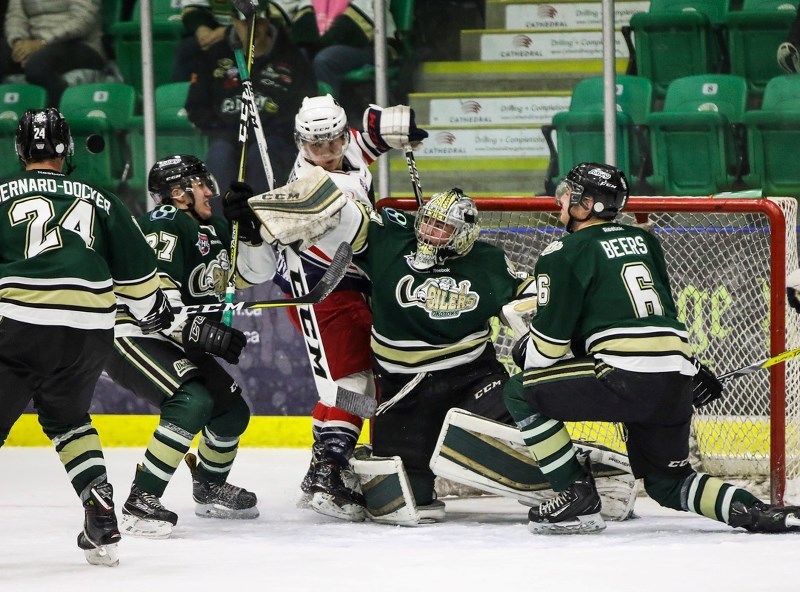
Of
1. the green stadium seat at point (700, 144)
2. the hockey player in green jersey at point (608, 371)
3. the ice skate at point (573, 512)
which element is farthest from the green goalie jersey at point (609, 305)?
the green stadium seat at point (700, 144)

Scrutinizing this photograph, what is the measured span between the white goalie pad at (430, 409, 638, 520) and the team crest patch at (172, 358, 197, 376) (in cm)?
70

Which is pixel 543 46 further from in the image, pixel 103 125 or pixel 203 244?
pixel 203 244

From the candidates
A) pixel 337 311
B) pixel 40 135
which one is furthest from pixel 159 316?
pixel 337 311

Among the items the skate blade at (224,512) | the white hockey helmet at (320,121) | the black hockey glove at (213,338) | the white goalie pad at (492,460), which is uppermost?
the white hockey helmet at (320,121)

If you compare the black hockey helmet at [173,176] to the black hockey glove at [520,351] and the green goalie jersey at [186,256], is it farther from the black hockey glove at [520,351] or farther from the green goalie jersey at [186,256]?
the black hockey glove at [520,351]

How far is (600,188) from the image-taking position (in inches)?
145

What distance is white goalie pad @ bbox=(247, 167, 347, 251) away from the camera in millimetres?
4020

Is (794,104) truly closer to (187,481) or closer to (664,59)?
(664,59)

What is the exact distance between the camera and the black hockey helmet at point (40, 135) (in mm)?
3314

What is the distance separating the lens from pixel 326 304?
165 inches

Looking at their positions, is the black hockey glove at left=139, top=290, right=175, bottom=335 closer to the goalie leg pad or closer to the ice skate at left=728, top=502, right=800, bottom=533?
the goalie leg pad

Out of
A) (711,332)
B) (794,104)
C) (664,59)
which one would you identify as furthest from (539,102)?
(711,332)

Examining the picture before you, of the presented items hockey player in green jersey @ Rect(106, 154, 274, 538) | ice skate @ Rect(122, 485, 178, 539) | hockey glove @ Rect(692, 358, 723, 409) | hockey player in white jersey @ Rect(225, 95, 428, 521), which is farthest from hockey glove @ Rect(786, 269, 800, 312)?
ice skate @ Rect(122, 485, 178, 539)

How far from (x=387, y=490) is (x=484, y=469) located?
27 cm
